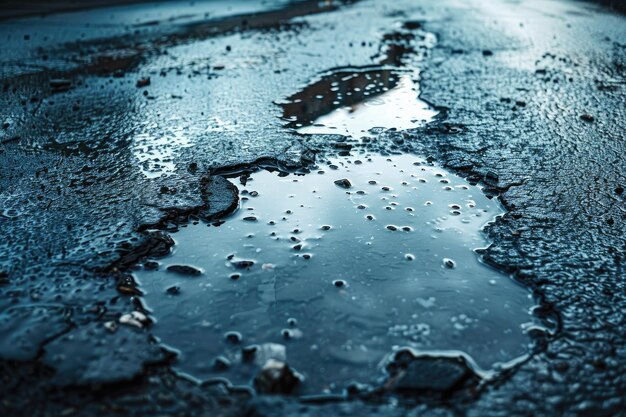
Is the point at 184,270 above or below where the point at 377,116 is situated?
below

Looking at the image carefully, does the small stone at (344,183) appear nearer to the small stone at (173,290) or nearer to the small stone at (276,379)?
the small stone at (173,290)

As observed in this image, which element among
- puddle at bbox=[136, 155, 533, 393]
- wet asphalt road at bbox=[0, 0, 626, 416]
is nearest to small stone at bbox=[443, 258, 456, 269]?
puddle at bbox=[136, 155, 533, 393]

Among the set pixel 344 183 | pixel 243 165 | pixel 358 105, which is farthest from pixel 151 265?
pixel 358 105

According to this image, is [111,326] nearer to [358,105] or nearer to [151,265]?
[151,265]

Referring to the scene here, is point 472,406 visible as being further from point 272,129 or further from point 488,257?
point 272,129

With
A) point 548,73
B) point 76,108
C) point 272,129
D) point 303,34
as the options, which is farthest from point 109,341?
point 303,34

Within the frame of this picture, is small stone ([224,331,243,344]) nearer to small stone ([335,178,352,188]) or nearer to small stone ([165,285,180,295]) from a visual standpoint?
small stone ([165,285,180,295])
